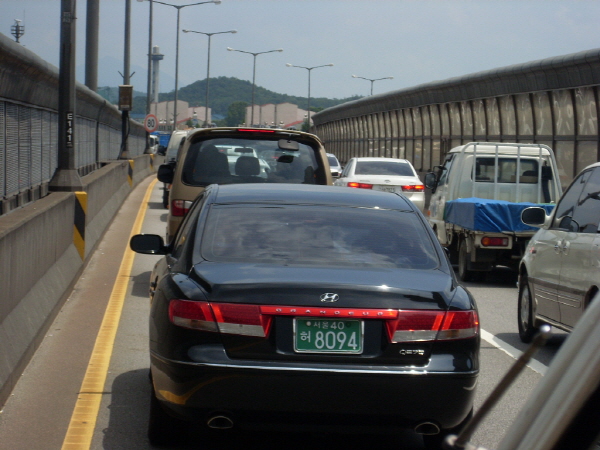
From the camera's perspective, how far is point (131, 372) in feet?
24.8

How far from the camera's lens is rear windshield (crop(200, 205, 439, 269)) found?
17.4 ft

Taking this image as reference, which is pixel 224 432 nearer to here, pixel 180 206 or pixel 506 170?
pixel 180 206

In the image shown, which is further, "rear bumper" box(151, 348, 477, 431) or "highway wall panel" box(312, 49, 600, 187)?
"highway wall panel" box(312, 49, 600, 187)

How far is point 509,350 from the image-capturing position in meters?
9.06

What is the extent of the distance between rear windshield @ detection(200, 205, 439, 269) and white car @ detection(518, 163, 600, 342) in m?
2.82

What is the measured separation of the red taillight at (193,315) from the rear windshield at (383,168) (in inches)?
784

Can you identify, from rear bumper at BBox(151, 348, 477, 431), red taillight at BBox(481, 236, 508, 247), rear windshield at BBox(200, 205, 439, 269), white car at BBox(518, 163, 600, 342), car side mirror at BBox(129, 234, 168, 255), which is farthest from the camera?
red taillight at BBox(481, 236, 508, 247)

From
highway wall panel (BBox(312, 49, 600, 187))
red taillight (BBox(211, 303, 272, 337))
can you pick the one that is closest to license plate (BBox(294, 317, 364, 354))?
red taillight (BBox(211, 303, 272, 337))

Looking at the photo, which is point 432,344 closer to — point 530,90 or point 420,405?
point 420,405

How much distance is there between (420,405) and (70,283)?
24.6ft

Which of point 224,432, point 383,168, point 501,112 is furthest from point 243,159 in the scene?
point 501,112

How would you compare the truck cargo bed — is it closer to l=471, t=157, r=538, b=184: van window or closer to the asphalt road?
the asphalt road

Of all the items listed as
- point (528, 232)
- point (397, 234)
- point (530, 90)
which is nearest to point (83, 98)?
point (530, 90)

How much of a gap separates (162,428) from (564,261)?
4611 mm
